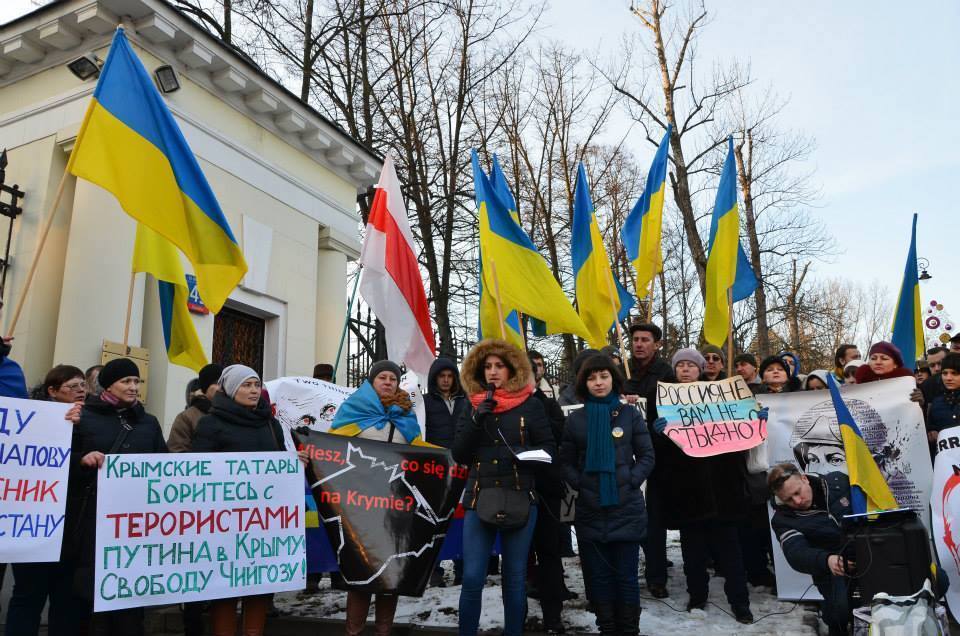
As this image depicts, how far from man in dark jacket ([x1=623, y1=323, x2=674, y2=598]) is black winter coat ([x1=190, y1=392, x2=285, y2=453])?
9.01 feet

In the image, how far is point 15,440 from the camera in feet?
14.4

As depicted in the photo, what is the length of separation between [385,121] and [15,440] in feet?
55.5

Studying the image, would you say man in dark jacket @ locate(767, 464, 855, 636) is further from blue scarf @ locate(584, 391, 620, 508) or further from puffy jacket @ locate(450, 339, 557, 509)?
puffy jacket @ locate(450, 339, 557, 509)

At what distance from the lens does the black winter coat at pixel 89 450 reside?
4445 mm

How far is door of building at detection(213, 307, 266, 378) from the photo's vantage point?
10.9 meters

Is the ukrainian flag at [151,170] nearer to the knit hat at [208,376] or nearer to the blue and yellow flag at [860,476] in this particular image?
the knit hat at [208,376]

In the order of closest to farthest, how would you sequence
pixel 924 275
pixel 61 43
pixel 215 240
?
pixel 215 240 < pixel 61 43 < pixel 924 275

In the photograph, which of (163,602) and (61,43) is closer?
(163,602)

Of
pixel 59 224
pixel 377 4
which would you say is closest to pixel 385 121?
pixel 377 4

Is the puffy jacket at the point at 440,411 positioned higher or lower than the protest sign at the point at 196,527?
higher

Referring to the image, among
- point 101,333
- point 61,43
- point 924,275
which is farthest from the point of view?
point 924,275

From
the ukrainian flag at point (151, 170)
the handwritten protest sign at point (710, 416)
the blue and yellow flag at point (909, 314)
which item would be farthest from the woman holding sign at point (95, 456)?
the blue and yellow flag at point (909, 314)

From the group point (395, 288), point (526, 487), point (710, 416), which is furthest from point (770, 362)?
point (395, 288)

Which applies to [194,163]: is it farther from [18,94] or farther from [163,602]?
[18,94]
